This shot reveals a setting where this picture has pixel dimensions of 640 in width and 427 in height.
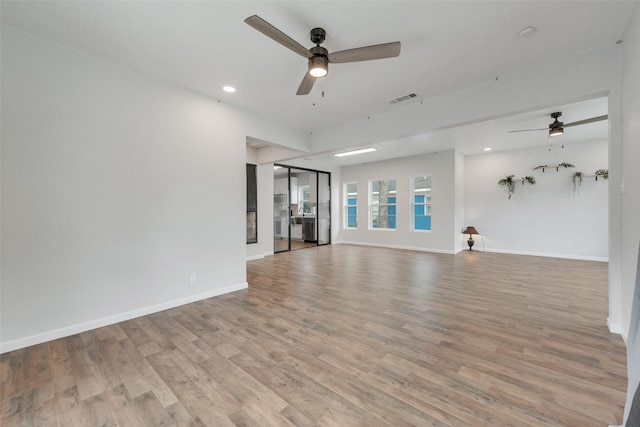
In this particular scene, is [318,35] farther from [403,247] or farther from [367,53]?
[403,247]

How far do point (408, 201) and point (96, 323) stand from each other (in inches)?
287

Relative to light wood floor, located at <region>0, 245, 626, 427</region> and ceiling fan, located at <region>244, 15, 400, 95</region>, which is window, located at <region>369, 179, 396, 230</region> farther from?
ceiling fan, located at <region>244, 15, 400, 95</region>

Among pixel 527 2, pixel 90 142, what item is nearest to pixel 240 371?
pixel 90 142

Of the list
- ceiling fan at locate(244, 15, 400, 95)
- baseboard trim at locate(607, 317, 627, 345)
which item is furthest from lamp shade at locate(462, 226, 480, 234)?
ceiling fan at locate(244, 15, 400, 95)

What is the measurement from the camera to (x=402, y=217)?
800 centimetres

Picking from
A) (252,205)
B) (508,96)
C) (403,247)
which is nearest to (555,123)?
(508,96)

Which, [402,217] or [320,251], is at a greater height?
[402,217]

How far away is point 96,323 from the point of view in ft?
8.96

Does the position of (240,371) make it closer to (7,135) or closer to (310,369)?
(310,369)

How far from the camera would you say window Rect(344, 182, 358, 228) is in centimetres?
933

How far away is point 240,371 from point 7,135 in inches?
112

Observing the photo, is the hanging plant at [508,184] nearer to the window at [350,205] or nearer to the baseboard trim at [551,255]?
the baseboard trim at [551,255]

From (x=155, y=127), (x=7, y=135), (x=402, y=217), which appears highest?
(x=155, y=127)

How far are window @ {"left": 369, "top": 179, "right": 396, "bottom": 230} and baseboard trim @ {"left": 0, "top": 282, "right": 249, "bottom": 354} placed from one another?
235 inches
